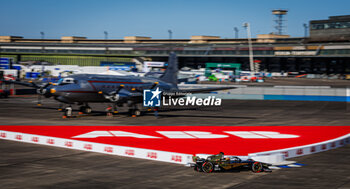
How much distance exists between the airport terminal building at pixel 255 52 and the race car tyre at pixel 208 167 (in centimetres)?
11638

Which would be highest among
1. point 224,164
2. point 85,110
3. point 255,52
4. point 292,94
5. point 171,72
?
point 255,52

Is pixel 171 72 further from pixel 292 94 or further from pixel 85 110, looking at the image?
pixel 292 94

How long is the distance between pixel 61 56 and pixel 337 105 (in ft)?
420

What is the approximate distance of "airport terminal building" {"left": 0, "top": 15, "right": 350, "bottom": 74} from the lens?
124 metres

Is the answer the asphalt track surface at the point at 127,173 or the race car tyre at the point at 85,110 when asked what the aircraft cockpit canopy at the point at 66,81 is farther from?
the asphalt track surface at the point at 127,173

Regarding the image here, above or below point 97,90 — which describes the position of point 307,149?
below

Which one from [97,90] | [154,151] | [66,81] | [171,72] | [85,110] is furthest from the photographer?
[171,72]

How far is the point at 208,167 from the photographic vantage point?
14.1 m

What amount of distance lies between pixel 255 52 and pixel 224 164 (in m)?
127

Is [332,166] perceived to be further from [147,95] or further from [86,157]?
[147,95]

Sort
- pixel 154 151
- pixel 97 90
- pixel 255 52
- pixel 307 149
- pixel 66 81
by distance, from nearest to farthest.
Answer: pixel 154 151 < pixel 307 149 < pixel 66 81 < pixel 97 90 < pixel 255 52

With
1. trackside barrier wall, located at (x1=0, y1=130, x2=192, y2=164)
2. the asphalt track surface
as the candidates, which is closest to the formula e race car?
the asphalt track surface

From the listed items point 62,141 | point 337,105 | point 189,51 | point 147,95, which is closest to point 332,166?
point 62,141

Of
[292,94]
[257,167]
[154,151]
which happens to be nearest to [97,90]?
[154,151]
